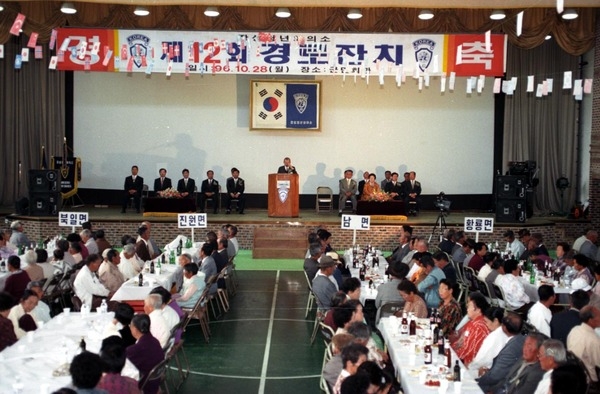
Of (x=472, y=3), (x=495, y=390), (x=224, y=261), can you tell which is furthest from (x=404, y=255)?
(x=472, y=3)

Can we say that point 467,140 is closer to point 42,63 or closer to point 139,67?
point 139,67

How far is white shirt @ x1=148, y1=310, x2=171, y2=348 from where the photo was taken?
9.12 m

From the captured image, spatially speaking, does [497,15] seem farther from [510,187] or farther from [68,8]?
[68,8]

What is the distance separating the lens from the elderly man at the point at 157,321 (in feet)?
29.9

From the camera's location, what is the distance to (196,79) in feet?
77.8

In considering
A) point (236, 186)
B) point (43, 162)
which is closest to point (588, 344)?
point (236, 186)

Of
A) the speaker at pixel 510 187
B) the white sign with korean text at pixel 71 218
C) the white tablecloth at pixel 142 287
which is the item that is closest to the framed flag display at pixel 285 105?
the speaker at pixel 510 187

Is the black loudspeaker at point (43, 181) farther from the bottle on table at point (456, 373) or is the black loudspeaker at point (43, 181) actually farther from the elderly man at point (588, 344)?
the bottle on table at point (456, 373)

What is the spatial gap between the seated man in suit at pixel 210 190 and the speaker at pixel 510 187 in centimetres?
740

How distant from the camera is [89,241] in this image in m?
15.0

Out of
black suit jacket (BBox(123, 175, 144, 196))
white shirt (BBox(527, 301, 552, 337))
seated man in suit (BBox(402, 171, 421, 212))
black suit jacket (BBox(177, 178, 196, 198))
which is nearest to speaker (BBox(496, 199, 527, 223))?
seated man in suit (BBox(402, 171, 421, 212))

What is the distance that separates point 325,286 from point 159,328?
2978 millimetres

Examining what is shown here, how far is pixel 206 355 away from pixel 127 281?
1.81 metres

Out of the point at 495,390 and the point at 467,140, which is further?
the point at 467,140
